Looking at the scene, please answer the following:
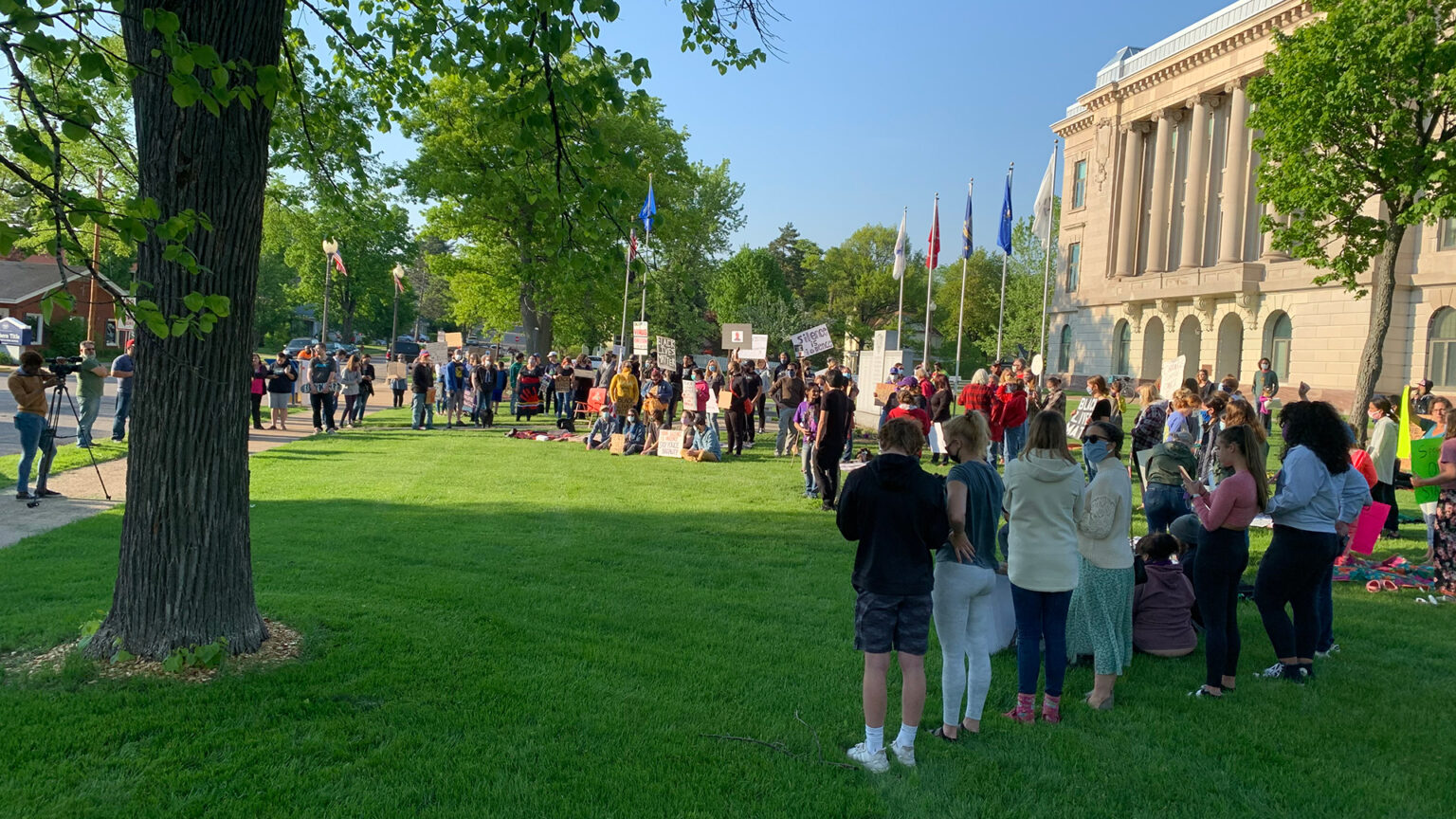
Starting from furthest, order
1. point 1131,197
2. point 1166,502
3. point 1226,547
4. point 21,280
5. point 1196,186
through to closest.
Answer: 1. point 21,280
2. point 1131,197
3. point 1196,186
4. point 1166,502
5. point 1226,547

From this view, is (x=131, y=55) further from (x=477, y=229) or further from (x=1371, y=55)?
(x=477, y=229)

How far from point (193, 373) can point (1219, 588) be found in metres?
6.27

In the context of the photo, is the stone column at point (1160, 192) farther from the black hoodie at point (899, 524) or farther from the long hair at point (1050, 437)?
the black hoodie at point (899, 524)

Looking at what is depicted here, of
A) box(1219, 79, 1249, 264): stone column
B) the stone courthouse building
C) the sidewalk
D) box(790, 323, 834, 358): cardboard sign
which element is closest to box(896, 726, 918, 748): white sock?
the sidewalk

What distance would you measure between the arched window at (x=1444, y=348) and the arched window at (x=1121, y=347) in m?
19.4

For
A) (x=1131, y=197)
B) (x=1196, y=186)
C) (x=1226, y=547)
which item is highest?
(x=1131, y=197)

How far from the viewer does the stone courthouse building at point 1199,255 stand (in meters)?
35.7

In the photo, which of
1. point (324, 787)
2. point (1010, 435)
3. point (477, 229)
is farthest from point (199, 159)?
point (477, 229)

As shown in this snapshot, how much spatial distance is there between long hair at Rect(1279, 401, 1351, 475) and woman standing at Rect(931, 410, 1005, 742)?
7.32 ft

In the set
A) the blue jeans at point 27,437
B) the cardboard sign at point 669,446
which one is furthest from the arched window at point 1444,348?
the blue jeans at point 27,437

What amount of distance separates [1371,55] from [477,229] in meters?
31.6

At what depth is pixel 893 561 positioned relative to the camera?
4598mm

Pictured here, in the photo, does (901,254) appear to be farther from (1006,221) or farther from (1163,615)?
(1163,615)

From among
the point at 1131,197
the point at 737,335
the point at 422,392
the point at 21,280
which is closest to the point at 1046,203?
the point at 737,335
